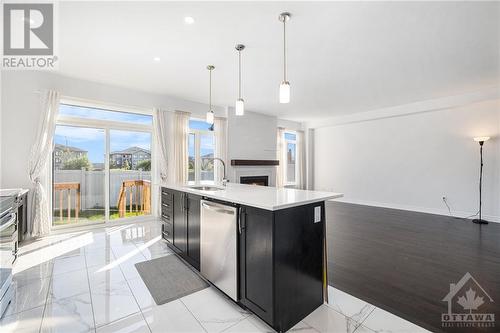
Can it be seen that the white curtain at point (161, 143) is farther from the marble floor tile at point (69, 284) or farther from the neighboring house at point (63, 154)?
the marble floor tile at point (69, 284)

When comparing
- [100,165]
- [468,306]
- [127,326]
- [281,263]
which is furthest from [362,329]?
[100,165]

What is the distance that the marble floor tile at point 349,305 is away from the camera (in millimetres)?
1832

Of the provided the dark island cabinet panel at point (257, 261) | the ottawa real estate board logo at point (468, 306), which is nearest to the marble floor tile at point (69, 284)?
the dark island cabinet panel at point (257, 261)

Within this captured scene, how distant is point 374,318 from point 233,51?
332 cm

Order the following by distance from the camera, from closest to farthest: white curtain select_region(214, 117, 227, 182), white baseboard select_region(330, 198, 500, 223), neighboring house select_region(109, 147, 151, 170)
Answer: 1. neighboring house select_region(109, 147, 151, 170)
2. white baseboard select_region(330, 198, 500, 223)
3. white curtain select_region(214, 117, 227, 182)

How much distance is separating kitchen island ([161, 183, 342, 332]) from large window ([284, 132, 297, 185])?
20.5 ft

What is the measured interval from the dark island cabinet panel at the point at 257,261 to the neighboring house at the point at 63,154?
3.99 metres

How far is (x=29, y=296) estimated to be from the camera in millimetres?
2074

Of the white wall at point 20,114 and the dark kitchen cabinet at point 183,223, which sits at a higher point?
the white wall at point 20,114

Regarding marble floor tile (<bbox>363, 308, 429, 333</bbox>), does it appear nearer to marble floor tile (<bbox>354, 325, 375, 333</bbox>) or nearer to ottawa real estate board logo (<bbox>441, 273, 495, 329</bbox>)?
marble floor tile (<bbox>354, 325, 375, 333</bbox>)

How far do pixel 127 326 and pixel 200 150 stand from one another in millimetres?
4403

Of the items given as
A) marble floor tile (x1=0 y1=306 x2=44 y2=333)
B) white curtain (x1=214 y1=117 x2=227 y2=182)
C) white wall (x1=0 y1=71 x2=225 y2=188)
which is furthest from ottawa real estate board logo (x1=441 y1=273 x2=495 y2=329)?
white wall (x1=0 y1=71 x2=225 y2=188)

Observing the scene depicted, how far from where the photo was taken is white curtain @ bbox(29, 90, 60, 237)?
3.61m

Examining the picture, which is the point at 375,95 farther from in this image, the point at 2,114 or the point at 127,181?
the point at 2,114
